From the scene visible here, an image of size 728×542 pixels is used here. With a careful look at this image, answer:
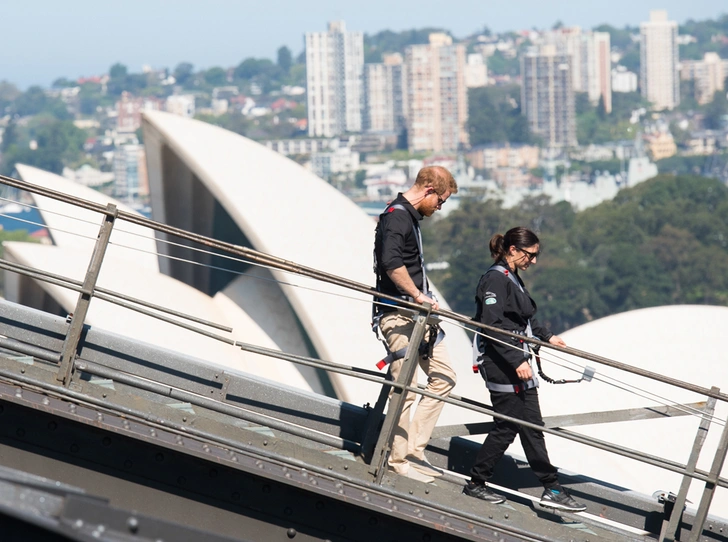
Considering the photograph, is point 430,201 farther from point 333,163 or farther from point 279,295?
point 333,163

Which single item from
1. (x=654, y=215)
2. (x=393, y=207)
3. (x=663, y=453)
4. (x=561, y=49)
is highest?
(x=561, y=49)

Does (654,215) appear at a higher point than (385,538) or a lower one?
lower

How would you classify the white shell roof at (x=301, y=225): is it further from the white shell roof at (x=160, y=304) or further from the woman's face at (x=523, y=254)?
the woman's face at (x=523, y=254)

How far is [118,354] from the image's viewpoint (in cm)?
382

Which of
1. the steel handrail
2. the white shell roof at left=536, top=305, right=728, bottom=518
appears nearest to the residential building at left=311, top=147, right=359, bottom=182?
the white shell roof at left=536, top=305, right=728, bottom=518

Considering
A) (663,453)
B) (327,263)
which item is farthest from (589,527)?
(327,263)

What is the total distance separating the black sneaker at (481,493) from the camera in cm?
379

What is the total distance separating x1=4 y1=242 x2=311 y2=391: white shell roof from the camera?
11.5 metres

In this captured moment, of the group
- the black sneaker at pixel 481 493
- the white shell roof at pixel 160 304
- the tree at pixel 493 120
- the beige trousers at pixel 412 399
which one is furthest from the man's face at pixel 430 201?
the tree at pixel 493 120

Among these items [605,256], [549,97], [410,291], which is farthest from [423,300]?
[549,97]

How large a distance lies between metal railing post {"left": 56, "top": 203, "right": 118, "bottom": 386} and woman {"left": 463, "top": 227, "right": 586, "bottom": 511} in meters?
1.42

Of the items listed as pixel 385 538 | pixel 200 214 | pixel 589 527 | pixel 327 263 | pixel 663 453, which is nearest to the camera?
pixel 385 538

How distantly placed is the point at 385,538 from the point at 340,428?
74cm

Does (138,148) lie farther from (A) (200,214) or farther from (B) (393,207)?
(B) (393,207)
